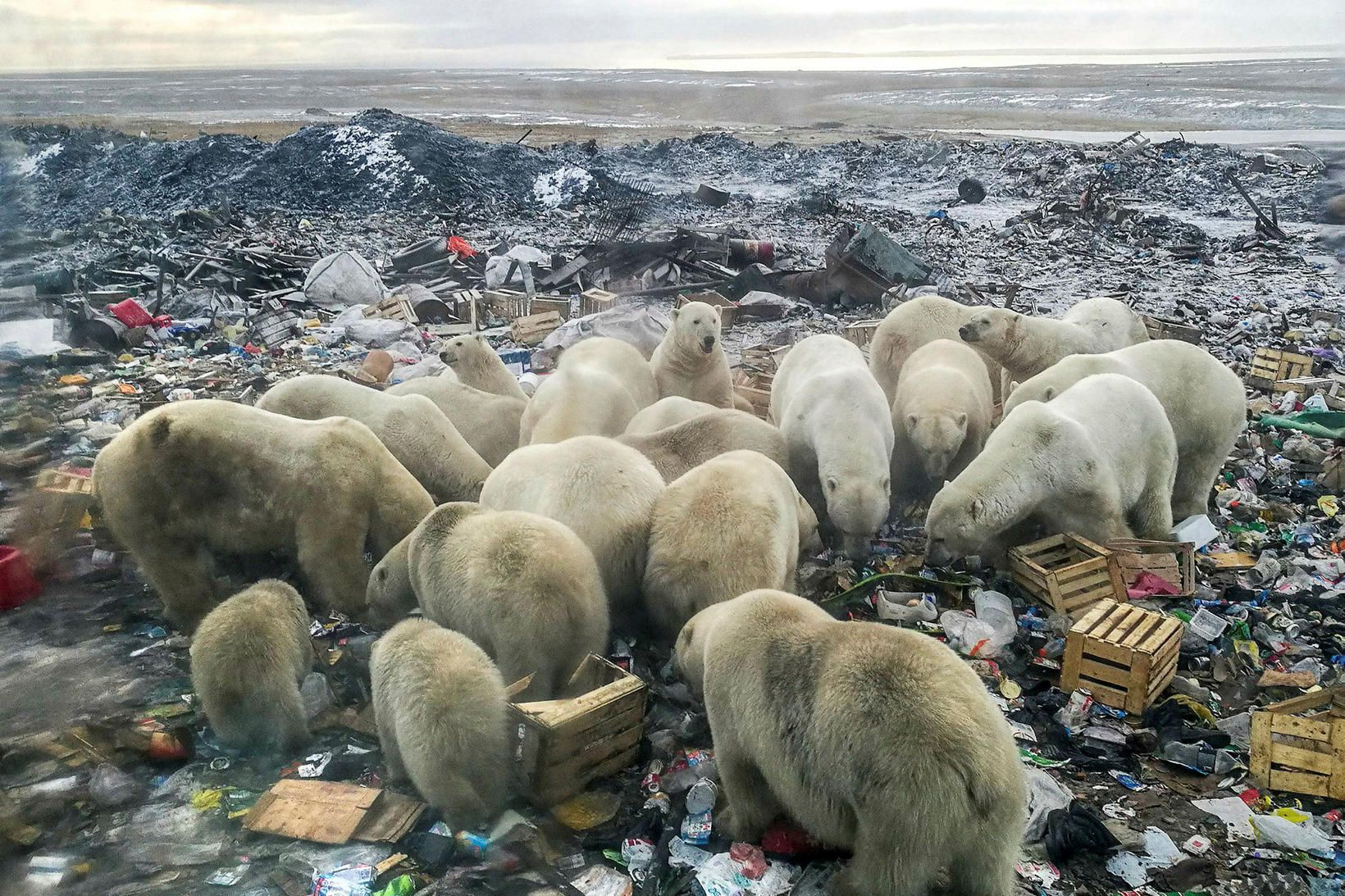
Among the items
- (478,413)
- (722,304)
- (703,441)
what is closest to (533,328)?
(722,304)

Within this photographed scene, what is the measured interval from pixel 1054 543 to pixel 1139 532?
0.97 m

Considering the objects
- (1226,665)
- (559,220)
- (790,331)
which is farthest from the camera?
(559,220)

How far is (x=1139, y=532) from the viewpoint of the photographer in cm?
648

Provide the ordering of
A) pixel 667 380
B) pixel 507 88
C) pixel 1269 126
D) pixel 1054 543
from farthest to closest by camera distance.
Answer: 1. pixel 507 88
2. pixel 1269 126
3. pixel 667 380
4. pixel 1054 543

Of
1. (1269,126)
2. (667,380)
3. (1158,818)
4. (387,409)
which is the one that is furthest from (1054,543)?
(1269,126)

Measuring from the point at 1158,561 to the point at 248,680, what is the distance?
5222mm

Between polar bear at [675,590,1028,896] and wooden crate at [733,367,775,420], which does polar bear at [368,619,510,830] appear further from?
wooden crate at [733,367,775,420]

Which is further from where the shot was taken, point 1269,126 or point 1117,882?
point 1269,126

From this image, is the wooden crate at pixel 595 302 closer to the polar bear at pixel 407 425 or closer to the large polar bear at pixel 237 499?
the polar bear at pixel 407 425

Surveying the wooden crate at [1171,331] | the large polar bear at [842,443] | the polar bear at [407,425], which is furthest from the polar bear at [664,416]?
the wooden crate at [1171,331]

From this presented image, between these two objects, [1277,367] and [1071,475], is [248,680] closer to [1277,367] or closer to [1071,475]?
[1071,475]

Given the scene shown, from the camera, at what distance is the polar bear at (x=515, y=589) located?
13.6ft

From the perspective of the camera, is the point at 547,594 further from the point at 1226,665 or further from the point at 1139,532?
the point at 1139,532

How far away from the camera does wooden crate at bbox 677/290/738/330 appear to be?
40.3ft
